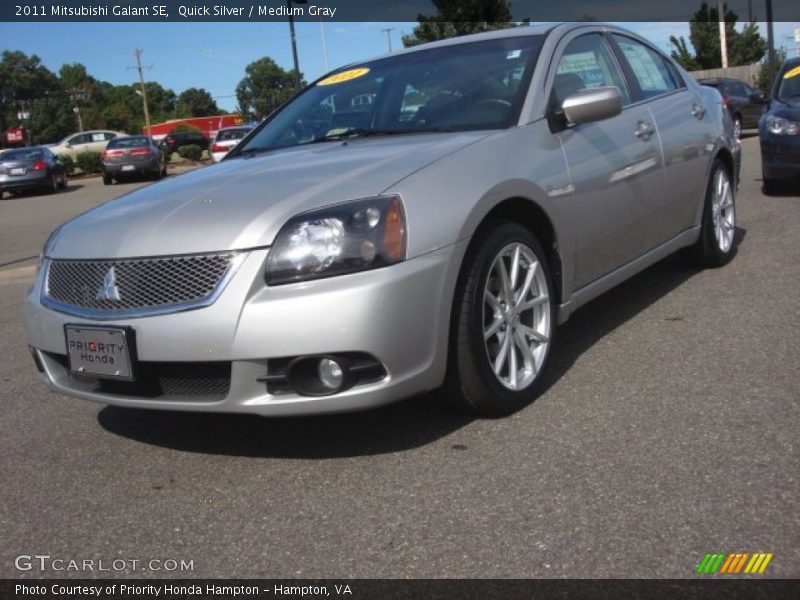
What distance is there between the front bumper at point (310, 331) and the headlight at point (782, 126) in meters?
6.89

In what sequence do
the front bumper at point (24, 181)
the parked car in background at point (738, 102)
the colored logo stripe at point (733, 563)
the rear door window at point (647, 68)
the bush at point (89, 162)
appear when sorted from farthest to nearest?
the bush at point (89, 162) → the front bumper at point (24, 181) → the parked car in background at point (738, 102) → the rear door window at point (647, 68) → the colored logo stripe at point (733, 563)

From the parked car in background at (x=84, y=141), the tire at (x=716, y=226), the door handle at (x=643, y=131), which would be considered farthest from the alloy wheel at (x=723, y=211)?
the parked car in background at (x=84, y=141)

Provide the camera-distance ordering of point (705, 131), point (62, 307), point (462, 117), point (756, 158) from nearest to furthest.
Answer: point (62, 307), point (462, 117), point (705, 131), point (756, 158)

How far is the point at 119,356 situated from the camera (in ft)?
10.00

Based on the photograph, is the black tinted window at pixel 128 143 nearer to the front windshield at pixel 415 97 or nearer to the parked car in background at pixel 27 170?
the parked car in background at pixel 27 170

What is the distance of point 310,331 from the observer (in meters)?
2.85

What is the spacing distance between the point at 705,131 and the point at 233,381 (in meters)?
3.72

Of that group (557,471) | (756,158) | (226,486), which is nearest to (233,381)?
(226,486)

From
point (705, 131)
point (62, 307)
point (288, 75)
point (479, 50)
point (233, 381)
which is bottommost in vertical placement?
point (233, 381)

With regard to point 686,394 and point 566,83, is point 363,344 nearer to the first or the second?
point 686,394

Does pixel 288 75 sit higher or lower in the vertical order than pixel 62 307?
higher

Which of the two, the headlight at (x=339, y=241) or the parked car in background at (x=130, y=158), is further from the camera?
the parked car in background at (x=130, y=158)

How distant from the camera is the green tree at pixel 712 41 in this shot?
4525 cm

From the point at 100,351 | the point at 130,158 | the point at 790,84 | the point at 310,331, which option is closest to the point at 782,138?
the point at 790,84
